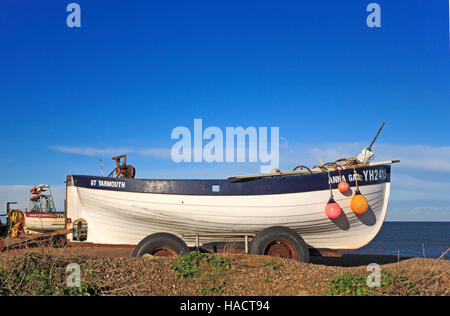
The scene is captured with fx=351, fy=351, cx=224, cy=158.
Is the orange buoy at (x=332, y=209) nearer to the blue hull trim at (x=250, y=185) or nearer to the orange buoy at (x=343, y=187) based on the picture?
the orange buoy at (x=343, y=187)

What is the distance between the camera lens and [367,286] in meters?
5.18

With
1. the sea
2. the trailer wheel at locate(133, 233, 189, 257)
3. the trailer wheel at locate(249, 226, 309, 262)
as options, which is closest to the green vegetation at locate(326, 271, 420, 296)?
the sea

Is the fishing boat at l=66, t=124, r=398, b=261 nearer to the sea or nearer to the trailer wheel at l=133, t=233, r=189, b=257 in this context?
the trailer wheel at l=133, t=233, r=189, b=257

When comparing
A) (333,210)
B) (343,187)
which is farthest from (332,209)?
(343,187)

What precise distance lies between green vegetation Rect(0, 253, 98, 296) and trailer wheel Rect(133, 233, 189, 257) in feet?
7.37

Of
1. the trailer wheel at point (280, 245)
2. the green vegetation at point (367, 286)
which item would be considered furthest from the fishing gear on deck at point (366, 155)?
the green vegetation at point (367, 286)

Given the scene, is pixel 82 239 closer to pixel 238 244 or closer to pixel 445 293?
pixel 238 244

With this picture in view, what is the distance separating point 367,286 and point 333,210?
3473mm

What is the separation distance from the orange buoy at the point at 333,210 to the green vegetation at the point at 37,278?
573 cm

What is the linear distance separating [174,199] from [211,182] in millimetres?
1060

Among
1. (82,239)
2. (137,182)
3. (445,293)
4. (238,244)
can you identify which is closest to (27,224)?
(82,239)

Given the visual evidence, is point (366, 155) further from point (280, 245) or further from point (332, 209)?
point (280, 245)

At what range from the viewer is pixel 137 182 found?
9398 mm
